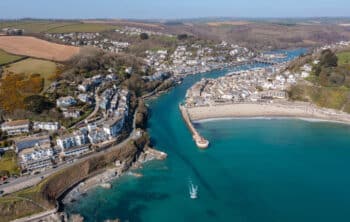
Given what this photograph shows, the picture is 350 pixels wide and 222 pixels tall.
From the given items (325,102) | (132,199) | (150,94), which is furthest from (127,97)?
(325,102)

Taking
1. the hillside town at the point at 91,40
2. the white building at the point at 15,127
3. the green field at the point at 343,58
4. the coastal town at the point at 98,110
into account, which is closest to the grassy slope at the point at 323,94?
the coastal town at the point at 98,110

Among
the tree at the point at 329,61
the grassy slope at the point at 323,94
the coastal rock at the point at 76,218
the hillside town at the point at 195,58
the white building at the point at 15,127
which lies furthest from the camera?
the hillside town at the point at 195,58

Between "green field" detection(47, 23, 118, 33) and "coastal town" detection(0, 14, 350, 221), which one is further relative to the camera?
"green field" detection(47, 23, 118, 33)

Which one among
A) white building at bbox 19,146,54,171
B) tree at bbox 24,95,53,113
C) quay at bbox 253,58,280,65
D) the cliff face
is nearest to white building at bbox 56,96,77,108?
tree at bbox 24,95,53,113

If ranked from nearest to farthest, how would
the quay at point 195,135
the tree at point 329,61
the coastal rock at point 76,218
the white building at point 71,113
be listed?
the coastal rock at point 76,218
the quay at point 195,135
the white building at point 71,113
the tree at point 329,61

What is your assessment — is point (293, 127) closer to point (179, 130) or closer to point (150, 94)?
point (179, 130)

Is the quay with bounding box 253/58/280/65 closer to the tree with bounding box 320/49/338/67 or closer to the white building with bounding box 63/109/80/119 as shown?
the tree with bounding box 320/49/338/67

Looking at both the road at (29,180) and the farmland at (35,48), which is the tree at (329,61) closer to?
the road at (29,180)
